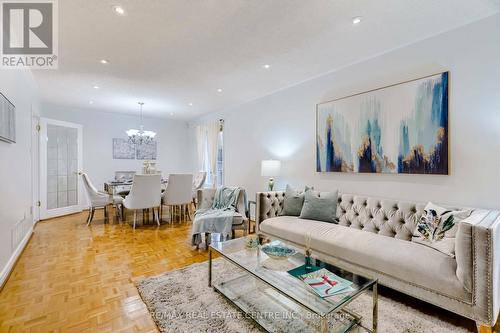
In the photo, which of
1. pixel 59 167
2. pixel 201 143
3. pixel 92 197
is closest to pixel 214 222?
pixel 92 197

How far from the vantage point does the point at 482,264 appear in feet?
4.77

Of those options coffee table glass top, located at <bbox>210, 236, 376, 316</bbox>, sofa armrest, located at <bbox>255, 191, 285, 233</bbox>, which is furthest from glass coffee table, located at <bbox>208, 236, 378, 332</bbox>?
sofa armrest, located at <bbox>255, 191, 285, 233</bbox>

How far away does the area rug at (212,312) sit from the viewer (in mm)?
1572

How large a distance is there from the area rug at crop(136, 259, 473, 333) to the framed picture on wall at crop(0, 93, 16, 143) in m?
2.00

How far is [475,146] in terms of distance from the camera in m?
2.09

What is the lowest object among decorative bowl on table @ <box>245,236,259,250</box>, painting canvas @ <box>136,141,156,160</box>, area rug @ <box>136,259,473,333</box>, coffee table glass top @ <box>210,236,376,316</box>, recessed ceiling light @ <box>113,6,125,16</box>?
area rug @ <box>136,259,473,333</box>

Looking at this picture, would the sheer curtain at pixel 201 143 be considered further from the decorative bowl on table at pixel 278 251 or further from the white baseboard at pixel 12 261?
the decorative bowl on table at pixel 278 251

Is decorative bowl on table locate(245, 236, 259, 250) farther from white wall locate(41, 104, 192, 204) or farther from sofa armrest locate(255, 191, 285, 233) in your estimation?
white wall locate(41, 104, 192, 204)

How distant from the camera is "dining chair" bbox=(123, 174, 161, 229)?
12.6 feet

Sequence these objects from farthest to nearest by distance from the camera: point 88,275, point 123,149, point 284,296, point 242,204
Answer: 1. point 123,149
2. point 242,204
3. point 88,275
4. point 284,296

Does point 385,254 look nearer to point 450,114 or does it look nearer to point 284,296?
point 284,296

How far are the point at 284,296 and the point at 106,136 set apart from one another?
604cm

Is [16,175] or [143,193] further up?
[16,175]

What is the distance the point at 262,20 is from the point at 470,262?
2445 millimetres
